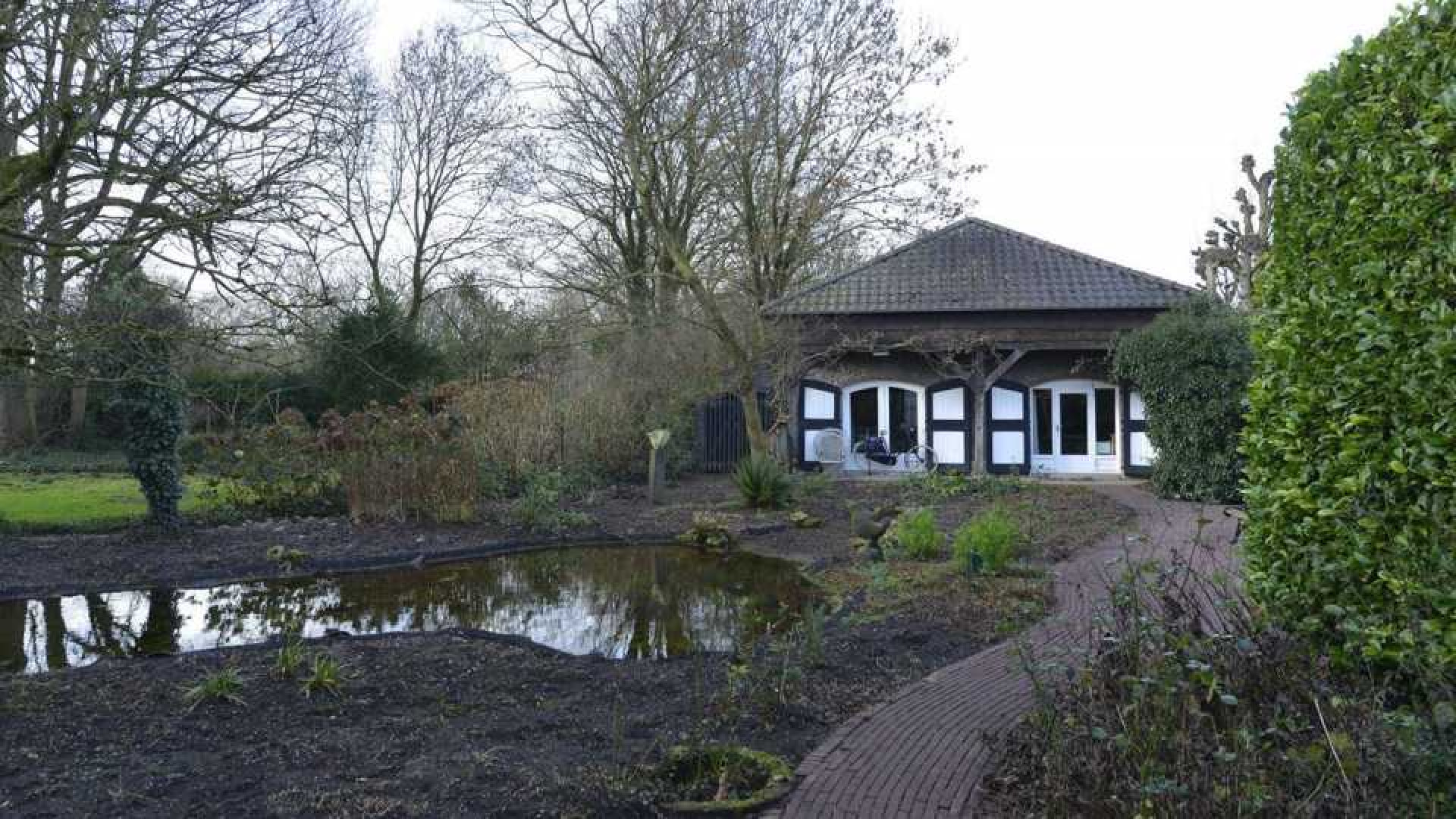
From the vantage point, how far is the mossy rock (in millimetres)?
3902

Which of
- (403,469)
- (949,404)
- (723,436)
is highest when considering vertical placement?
(949,404)

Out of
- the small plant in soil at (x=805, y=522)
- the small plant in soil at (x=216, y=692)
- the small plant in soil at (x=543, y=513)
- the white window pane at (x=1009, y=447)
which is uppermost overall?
the white window pane at (x=1009, y=447)

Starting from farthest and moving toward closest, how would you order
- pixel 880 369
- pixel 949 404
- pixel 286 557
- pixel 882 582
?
pixel 880 369
pixel 949 404
pixel 286 557
pixel 882 582

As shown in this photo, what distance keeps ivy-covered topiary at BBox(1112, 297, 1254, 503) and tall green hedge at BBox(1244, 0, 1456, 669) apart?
1023cm

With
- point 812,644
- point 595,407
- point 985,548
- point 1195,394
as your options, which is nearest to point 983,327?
point 1195,394

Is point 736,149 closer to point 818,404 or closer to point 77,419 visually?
point 818,404

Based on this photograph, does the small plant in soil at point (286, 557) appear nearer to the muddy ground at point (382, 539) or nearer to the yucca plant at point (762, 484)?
the muddy ground at point (382, 539)

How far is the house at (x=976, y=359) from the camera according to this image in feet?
63.3

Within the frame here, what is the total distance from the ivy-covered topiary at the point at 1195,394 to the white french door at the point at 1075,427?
421 centimetres

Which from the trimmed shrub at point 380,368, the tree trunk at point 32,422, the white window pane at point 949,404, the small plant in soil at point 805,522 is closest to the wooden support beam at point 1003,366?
the white window pane at point 949,404

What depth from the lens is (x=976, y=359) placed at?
19.3 metres

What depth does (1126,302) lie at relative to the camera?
18859mm

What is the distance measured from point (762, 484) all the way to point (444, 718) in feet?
31.6

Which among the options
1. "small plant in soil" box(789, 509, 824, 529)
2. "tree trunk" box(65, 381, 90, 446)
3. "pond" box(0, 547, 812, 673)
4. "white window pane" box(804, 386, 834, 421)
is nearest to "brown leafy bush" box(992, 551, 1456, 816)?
"pond" box(0, 547, 812, 673)
